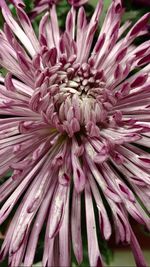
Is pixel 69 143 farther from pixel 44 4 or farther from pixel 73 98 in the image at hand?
pixel 44 4

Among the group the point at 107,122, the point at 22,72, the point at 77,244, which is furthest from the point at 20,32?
the point at 77,244

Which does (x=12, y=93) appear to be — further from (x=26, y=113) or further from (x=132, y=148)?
(x=132, y=148)

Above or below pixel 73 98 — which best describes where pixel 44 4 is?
above

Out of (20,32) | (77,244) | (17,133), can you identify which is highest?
(20,32)

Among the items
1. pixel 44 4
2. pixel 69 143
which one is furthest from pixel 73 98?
pixel 44 4

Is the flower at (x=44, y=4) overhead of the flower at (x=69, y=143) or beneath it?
overhead

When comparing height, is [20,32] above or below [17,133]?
above

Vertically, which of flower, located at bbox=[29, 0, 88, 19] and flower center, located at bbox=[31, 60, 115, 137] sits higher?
flower, located at bbox=[29, 0, 88, 19]

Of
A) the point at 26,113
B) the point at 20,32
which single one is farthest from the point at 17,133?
the point at 20,32
